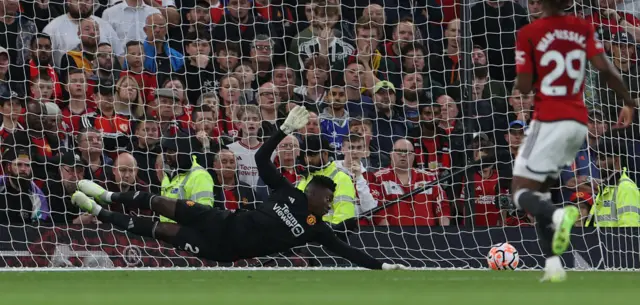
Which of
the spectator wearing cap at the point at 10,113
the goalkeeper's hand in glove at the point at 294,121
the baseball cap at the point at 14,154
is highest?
the spectator wearing cap at the point at 10,113

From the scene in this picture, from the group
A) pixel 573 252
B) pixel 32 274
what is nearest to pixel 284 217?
pixel 32 274

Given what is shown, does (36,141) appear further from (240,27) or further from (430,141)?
(430,141)

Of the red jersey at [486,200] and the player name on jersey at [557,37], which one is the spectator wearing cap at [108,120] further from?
the player name on jersey at [557,37]

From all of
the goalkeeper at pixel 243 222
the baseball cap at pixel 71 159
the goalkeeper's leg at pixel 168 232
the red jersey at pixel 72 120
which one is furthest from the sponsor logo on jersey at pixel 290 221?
the red jersey at pixel 72 120

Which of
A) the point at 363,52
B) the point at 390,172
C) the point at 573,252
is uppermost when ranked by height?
the point at 363,52

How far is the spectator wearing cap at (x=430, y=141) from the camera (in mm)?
15211

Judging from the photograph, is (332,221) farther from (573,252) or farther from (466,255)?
(573,252)

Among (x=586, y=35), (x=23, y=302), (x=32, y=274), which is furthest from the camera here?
(x=32, y=274)

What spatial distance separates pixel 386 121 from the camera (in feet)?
51.0

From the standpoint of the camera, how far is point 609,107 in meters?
15.0

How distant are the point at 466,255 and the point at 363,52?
303cm

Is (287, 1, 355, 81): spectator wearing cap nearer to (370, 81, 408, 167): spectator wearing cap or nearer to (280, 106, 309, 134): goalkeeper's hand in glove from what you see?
(370, 81, 408, 167): spectator wearing cap

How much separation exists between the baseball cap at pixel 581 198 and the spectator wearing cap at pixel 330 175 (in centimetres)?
245

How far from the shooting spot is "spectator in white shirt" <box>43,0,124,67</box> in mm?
15344
